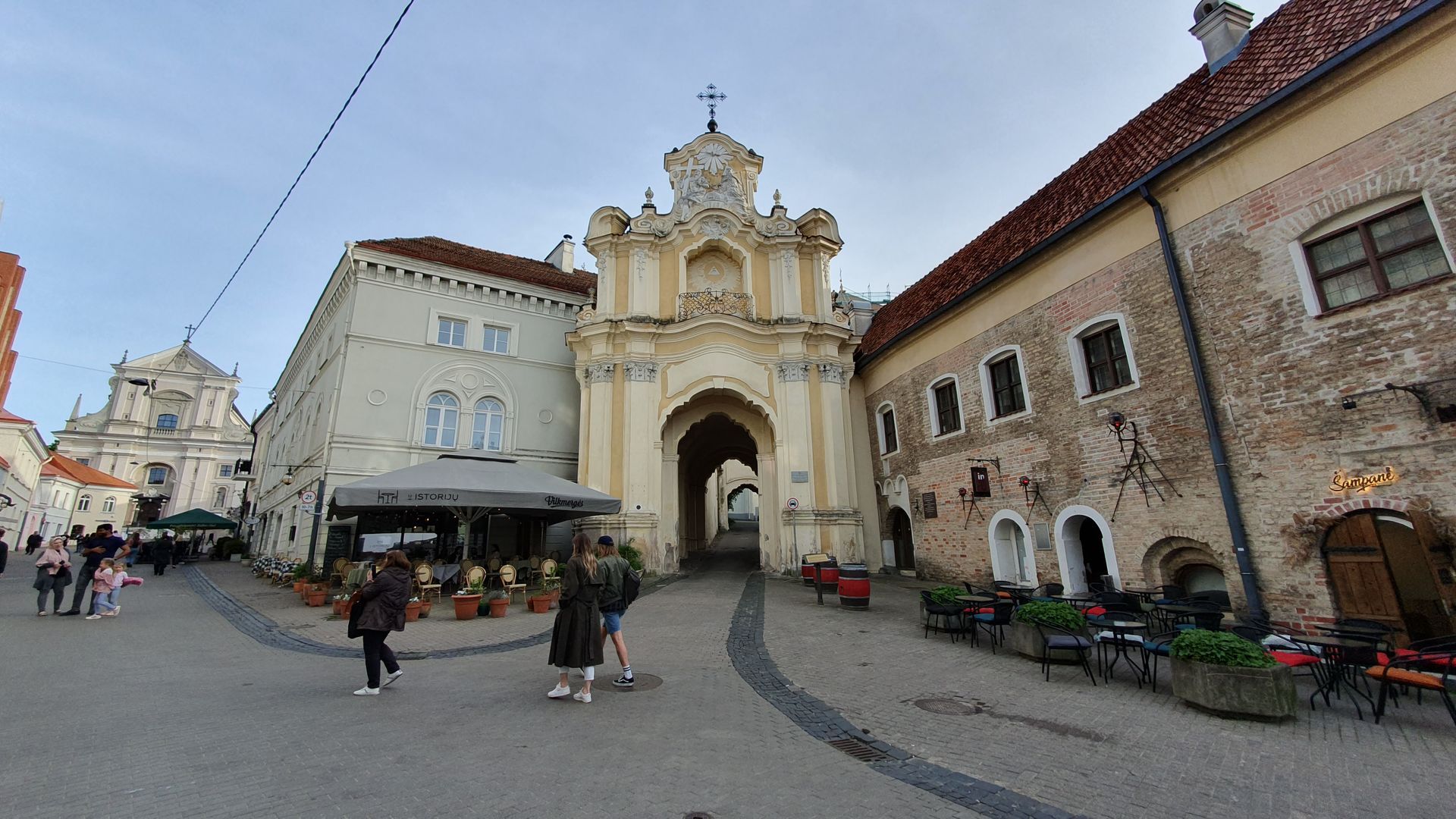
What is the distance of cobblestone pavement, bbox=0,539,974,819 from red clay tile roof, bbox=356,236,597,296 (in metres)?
15.7

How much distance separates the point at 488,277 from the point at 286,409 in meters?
15.1

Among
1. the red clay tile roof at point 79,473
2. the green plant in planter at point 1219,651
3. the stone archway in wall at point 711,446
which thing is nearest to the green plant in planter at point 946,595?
the green plant in planter at point 1219,651

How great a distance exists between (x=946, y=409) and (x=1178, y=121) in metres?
8.09

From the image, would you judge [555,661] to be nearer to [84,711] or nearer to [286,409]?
[84,711]

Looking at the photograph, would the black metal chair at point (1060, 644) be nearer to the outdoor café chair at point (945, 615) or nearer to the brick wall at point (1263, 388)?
the outdoor café chair at point (945, 615)

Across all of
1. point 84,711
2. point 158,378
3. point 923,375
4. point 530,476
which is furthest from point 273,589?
point 158,378

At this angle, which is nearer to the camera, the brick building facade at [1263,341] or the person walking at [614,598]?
the person walking at [614,598]

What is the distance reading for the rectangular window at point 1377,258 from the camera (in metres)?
7.42

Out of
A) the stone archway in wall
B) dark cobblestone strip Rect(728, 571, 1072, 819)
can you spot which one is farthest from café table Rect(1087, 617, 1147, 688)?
the stone archway in wall

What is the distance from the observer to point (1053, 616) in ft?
25.1

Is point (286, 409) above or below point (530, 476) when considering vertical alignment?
above

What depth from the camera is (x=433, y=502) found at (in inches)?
424

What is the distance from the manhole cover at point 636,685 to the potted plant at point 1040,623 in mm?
4988

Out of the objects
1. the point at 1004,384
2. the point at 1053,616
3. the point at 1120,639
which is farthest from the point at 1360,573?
the point at 1004,384
